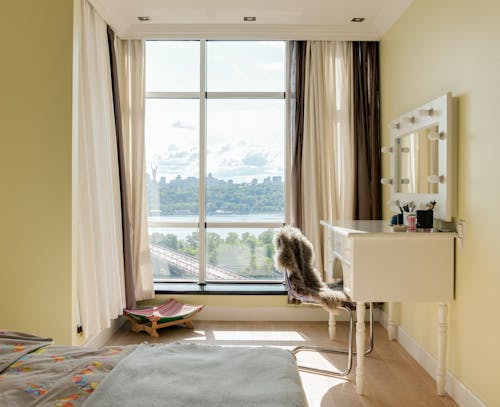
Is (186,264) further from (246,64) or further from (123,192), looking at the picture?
(246,64)

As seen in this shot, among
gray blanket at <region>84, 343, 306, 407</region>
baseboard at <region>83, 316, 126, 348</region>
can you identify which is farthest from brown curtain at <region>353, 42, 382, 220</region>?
gray blanket at <region>84, 343, 306, 407</region>

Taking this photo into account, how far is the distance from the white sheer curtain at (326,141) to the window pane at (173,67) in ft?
3.68

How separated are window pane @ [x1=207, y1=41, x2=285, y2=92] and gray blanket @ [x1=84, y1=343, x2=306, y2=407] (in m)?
3.27

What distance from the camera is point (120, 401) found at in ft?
4.18

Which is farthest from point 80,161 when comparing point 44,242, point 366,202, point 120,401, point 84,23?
point 366,202

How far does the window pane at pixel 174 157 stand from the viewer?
452 cm

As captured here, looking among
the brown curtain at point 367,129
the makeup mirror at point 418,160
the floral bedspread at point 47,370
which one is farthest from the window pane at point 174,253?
the floral bedspread at point 47,370

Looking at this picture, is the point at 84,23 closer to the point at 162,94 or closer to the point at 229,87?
the point at 162,94

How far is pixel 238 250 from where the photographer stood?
14.8 ft

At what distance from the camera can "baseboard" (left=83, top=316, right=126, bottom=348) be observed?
3371 mm

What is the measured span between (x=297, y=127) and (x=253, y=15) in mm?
1058

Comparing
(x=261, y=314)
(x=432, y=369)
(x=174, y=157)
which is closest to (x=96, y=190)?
(x=174, y=157)

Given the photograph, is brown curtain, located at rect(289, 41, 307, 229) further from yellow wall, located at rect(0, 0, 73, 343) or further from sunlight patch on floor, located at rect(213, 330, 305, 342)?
yellow wall, located at rect(0, 0, 73, 343)

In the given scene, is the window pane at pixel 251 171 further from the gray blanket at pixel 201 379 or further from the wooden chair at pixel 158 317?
the gray blanket at pixel 201 379
